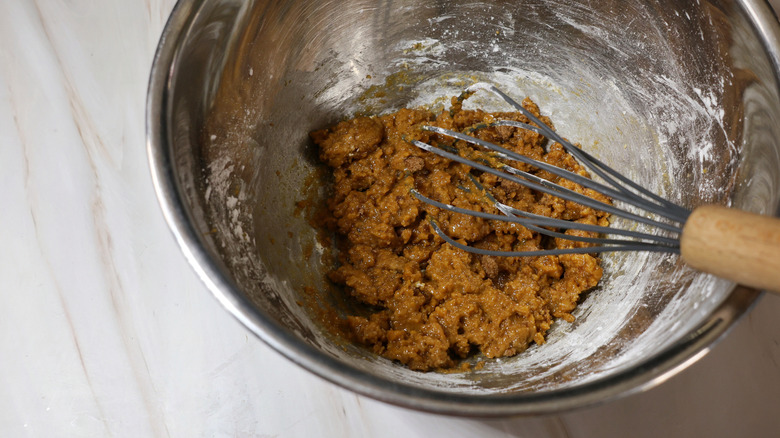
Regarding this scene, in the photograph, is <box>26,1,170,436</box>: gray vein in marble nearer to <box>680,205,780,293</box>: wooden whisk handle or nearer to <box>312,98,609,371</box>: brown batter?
<box>312,98,609,371</box>: brown batter

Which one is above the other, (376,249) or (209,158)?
(209,158)

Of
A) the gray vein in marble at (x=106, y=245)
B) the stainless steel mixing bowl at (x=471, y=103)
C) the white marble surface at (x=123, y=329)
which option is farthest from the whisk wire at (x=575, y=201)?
the gray vein in marble at (x=106, y=245)

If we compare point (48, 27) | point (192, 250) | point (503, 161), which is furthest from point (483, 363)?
point (48, 27)

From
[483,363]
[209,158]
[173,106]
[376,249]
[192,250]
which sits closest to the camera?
[192,250]

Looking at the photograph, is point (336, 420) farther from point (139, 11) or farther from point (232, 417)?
point (139, 11)

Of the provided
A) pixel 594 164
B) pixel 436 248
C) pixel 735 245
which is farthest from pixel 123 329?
pixel 735 245

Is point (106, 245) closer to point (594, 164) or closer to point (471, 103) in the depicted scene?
point (471, 103)

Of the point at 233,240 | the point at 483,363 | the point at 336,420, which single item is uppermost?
the point at 233,240

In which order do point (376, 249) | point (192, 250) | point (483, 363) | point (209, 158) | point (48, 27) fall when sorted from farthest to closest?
1. point (48, 27)
2. point (376, 249)
3. point (483, 363)
4. point (209, 158)
5. point (192, 250)
